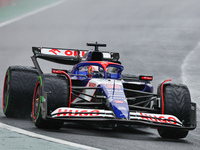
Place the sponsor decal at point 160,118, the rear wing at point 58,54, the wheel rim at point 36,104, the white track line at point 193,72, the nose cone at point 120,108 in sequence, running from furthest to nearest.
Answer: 1. the white track line at point 193,72
2. the rear wing at point 58,54
3. the wheel rim at point 36,104
4. the sponsor decal at point 160,118
5. the nose cone at point 120,108

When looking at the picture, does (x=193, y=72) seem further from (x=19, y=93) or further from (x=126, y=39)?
(x=19, y=93)

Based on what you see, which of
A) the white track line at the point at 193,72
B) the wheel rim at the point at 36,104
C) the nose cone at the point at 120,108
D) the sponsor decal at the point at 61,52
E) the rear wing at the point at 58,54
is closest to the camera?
the nose cone at the point at 120,108

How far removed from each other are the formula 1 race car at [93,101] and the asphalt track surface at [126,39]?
269 mm

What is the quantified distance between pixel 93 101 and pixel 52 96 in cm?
131

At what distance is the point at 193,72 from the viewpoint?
20.5 m

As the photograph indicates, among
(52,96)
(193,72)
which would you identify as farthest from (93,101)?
(193,72)

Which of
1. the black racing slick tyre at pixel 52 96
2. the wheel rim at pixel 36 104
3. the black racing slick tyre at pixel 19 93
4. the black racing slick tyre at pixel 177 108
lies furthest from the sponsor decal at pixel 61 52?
the black racing slick tyre at pixel 177 108

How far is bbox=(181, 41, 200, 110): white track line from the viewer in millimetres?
16266

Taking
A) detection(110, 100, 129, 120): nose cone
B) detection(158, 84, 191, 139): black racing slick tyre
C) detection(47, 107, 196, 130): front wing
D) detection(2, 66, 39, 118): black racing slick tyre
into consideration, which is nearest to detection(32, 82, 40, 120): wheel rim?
detection(47, 107, 196, 130): front wing

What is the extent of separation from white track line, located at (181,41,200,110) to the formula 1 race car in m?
3.96

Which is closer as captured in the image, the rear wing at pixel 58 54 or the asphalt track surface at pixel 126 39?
the asphalt track surface at pixel 126 39

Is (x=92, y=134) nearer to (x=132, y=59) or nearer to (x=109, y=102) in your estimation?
(x=109, y=102)

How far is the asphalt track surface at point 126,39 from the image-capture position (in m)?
9.41

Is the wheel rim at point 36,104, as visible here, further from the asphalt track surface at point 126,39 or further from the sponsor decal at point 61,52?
the sponsor decal at point 61,52
